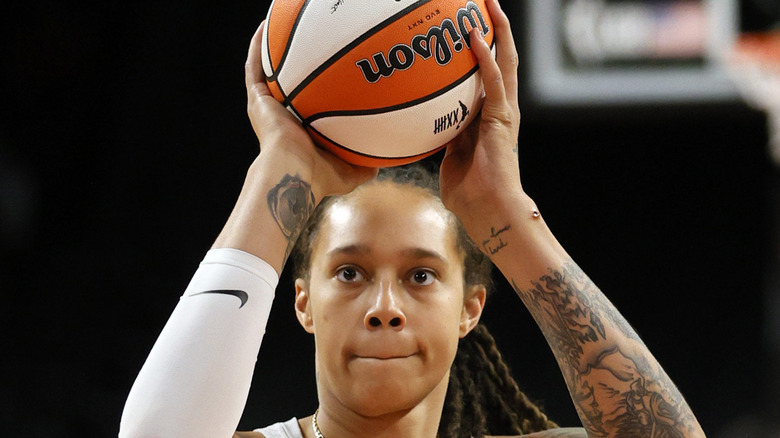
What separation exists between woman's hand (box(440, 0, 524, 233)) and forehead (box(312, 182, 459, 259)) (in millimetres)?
182

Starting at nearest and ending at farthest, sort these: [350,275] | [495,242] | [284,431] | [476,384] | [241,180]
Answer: [495,242] → [350,275] → [284,431] → [476,384] → [241,180]

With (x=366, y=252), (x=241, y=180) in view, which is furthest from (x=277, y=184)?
(x=241, y=180)

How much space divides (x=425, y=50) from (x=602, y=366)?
0.68 metres

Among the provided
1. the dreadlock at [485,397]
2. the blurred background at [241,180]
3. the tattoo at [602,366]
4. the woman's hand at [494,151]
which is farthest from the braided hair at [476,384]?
the blurred background at [241,180]

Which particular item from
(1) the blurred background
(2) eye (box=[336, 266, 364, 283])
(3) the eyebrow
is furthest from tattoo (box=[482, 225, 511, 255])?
(1) the blurred background

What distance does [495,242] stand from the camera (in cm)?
187

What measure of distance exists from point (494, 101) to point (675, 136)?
264 cm

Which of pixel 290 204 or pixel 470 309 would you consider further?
pixel 470 309

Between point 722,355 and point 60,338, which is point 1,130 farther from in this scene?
point 722,355

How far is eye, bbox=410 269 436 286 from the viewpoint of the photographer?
208cm

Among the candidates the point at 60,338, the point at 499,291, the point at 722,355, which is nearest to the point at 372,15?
the point at 499,291

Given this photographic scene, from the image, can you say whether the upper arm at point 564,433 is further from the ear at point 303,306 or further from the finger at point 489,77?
the finger at point 489,77

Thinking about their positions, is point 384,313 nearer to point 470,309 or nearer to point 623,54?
point 470,309

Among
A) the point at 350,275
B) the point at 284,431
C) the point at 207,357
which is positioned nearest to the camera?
the point at 207,357
